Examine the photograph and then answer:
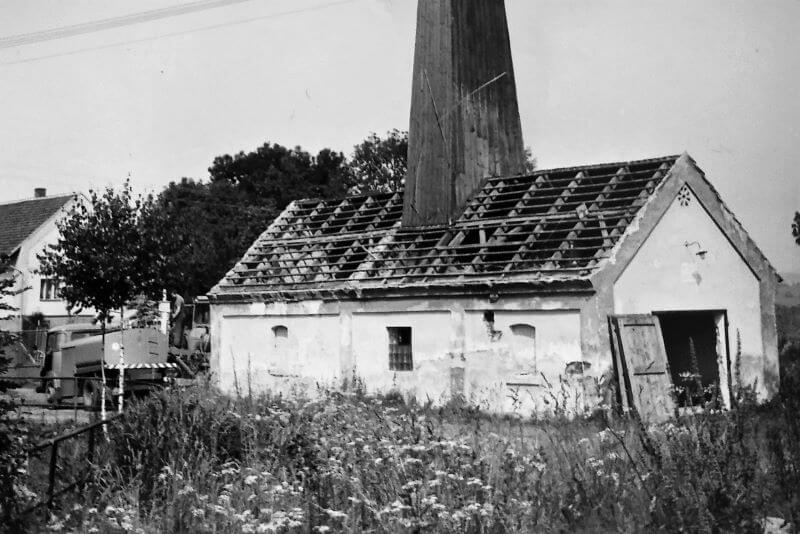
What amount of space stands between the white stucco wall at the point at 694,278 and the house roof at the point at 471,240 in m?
0.87

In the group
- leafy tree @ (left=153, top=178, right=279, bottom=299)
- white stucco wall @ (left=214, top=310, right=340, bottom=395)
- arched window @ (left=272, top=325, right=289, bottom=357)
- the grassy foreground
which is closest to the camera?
the grassy foreground

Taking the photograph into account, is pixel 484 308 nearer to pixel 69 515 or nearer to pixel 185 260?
pixel 185 260

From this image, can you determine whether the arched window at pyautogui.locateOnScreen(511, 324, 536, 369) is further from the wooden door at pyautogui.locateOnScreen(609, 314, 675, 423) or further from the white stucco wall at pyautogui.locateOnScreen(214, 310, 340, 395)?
the white stucco wall at pyautogui.locateOnScreen(214, 310, 340, 395)

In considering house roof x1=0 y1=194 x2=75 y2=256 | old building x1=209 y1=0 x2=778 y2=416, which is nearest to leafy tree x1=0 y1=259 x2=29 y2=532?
old building x1=209 y1=0 x2=778 y2=416

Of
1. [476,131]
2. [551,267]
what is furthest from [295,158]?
[551,267]

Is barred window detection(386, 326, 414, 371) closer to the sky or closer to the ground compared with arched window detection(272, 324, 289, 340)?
closer to the ground

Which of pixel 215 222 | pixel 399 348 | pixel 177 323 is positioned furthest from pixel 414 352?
pixel 215 222

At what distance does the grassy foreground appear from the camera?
6.64 m

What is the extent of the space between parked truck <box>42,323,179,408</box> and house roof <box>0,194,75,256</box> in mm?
20734

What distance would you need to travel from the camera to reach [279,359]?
912 inches

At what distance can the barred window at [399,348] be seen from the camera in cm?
2083

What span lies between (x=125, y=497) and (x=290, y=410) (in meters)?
2.65

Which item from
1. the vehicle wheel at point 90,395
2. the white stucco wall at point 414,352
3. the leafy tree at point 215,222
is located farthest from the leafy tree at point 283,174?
the white stucco wall at point 414,352

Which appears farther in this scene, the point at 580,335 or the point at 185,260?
the point at 185,260
